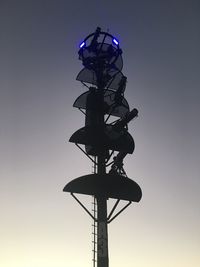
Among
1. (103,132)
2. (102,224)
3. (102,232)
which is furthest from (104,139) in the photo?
(102,232)

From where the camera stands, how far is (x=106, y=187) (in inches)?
1019

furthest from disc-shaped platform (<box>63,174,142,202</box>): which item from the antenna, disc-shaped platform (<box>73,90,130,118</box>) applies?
disc-shaped platform (<box>73,90,130,118</box>)

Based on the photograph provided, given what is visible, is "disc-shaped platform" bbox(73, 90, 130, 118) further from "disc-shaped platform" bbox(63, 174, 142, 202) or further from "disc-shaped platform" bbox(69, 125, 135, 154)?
"disc-shaped platform" bbox(63, 174, 142, 202)

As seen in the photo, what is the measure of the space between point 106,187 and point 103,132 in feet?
13.4

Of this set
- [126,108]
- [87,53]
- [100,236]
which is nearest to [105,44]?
[87,53]

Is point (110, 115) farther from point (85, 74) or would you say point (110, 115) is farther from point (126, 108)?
point (85, 74)

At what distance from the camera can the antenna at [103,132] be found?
25500mm

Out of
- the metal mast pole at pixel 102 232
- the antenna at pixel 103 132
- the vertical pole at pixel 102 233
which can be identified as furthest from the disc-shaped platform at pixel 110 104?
the vertical pole at pixel 102 233

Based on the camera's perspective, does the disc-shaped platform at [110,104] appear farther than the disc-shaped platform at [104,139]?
Yes

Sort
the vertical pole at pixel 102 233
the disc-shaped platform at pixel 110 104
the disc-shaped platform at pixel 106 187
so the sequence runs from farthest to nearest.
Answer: the disc-shaped platform at pixel 110 104
the disc-shaped platform at pixel 106 187
the vertical pole at pixel 102 233

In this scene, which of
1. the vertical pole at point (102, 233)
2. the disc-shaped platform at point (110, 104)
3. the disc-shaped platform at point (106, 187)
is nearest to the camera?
the vertical pole at point (102, 233)

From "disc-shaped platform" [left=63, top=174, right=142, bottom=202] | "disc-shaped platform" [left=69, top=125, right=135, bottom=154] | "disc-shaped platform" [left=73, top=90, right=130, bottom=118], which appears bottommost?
"disc-shaped platform" [left=63, top=174, right=142, bottom=202]

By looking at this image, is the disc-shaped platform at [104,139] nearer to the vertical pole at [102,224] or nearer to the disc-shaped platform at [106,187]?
the vertical pole at [102,224]

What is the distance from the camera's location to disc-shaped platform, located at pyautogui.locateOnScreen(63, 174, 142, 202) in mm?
25516
